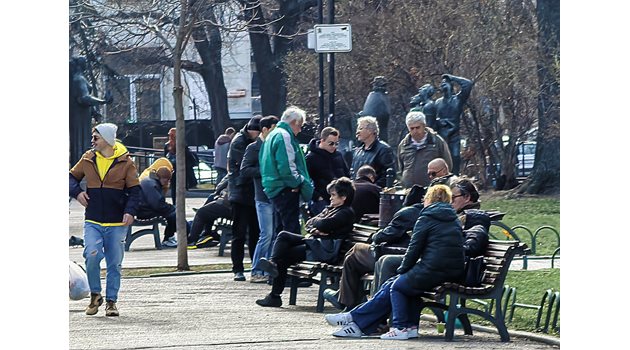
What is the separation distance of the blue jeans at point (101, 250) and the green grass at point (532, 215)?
6.52 metres

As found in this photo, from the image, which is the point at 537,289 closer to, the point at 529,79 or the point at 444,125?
the point at 444,125

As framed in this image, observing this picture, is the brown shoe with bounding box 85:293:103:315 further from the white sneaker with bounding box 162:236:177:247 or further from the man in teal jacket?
the white sneaker with bounding box 162:236:177:247

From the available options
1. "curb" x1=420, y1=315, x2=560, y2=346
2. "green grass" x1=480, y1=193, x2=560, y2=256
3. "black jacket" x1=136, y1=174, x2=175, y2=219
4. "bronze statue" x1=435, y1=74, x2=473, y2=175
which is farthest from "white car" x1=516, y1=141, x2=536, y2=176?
"curb" x1=420, y1=315, x2=560, y2=346

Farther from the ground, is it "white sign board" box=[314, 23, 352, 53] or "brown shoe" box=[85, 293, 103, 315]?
"white sign board" box=[314, 23, 352, 53]

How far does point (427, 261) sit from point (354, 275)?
1.46 metres

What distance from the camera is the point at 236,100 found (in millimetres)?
65125

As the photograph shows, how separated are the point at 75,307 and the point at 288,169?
247 centimetres

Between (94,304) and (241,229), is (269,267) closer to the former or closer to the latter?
(94,304)

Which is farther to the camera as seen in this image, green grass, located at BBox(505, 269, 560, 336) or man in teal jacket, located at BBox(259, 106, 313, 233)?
man in teal jacket, located at BBox(259, 106, 313, 233)

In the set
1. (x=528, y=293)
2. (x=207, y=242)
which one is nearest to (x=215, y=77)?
(x=207, y=242)

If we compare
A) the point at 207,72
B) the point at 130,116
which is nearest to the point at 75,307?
the point at 207,72

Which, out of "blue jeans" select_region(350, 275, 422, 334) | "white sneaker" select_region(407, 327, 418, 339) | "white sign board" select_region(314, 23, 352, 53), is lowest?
"white sneaker" select_region(407, 327, 418, 339)

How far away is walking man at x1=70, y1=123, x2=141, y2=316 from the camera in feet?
41.8

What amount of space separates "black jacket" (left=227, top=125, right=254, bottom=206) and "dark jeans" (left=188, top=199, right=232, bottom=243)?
137 inches
